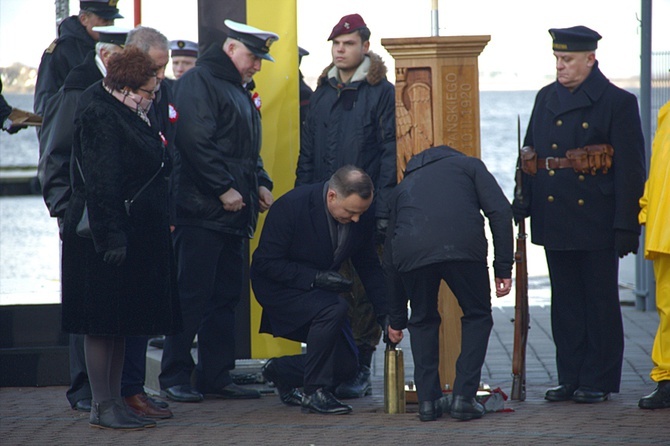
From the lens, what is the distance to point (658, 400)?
649cm

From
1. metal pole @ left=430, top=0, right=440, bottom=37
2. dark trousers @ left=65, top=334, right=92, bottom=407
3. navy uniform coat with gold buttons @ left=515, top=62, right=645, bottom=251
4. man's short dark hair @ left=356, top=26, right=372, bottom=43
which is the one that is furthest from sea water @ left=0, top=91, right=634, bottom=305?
dark trousers @ left=65, top=334, right=92, bottom=407

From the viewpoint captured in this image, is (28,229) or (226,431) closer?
(226,431)

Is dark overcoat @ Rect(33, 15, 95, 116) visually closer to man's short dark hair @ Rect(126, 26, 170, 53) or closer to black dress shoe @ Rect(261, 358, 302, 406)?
man's short dark hair @ Rect(126, 26, 170, 53)

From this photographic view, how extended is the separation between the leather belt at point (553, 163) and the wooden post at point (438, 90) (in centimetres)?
49

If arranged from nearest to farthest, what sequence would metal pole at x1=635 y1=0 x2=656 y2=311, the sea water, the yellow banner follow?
the yellow banner → the sea water → metal pole at x1=635 y1=0 x2=656 y2=311

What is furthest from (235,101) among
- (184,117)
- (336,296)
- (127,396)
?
(127,396)

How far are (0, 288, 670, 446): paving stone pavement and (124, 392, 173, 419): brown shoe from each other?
6cm

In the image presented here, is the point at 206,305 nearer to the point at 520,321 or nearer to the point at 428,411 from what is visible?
the point at 428,411

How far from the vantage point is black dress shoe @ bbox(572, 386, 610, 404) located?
675 centimetres

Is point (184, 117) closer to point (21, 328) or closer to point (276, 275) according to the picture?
point (276, 275)

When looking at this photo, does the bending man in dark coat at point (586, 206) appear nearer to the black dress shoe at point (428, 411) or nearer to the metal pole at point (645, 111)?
the black dress shoe at point (428, 411)

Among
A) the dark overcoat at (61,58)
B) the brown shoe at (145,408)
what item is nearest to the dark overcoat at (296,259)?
the brown shoe at (145,408)

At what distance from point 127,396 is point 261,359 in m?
1.48

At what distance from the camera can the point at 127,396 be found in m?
6.55
